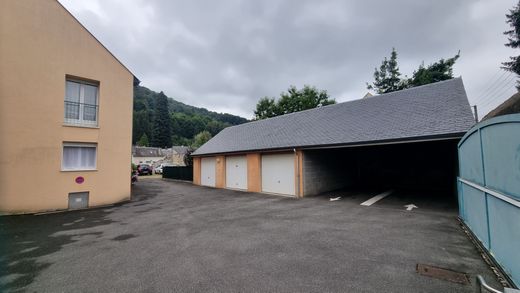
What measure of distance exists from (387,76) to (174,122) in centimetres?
7128

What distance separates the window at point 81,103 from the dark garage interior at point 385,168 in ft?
35.2

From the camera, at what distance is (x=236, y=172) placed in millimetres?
15797

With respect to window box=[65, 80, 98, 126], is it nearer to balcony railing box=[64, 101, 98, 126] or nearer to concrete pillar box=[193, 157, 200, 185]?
balcony railing box=[64, 101, 98, 126]

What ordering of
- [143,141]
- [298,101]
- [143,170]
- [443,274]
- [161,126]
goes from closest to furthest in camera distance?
[443,274], [143,170], [298,101], [143,141], [161,126]

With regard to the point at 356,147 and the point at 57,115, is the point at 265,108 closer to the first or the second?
the point at 356,147

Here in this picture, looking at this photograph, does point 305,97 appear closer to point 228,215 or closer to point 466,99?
point 466,99

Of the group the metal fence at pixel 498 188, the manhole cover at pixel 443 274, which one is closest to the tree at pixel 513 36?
the metal fence at pixel 498 188

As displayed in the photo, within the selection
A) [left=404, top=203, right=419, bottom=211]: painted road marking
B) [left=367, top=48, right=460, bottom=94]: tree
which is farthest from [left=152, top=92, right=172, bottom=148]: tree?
[left=404, top=203, right=419, bottom=211]: painted road marking

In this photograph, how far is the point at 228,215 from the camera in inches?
317

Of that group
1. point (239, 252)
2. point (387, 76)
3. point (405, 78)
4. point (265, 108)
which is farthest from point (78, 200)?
point (387, 76)

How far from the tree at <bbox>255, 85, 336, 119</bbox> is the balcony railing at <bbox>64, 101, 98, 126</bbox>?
26.5 metres

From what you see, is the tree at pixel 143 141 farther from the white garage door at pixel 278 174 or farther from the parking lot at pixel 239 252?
the parking lot at pixel 239 252

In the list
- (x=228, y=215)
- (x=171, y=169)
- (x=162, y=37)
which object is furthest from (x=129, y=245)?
(x=171, y=169)

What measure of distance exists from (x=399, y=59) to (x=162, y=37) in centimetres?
3357
